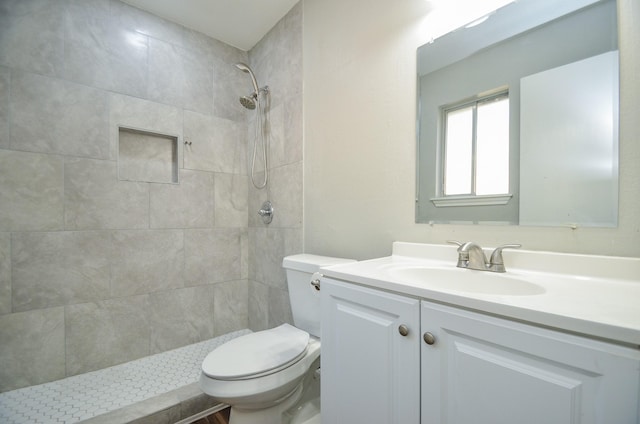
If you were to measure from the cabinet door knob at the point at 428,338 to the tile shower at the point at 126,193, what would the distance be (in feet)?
3.89

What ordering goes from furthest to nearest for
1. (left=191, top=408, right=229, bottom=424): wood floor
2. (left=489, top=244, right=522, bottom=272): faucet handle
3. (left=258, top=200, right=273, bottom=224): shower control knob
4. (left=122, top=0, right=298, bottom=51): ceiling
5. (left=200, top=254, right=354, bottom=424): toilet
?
1. (left=258, top=200, right=273, bottom=224): shower control knob
2. (left=122, top=0, right=298, bottom=51): ceiling
3. (left=191, top=408, right=229, bottom=424): wood floor
4. (left=200, top=254, right=354, bottom=424): toilet
5. (left=489, top=244, right=522, bottom=272): faucet handle

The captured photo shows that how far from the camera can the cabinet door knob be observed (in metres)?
0.62

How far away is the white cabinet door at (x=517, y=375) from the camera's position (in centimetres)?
42

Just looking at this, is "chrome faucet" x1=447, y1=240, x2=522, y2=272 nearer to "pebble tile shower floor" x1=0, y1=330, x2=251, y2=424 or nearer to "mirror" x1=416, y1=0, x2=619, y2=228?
"mirror" x1=416, y1=0, x2=619, y2=228

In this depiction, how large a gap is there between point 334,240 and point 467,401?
103 cm

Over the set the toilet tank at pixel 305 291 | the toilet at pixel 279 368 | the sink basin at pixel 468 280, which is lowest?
the toilet at pixel 279 368

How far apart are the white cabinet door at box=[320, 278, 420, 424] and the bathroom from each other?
504 millimetres

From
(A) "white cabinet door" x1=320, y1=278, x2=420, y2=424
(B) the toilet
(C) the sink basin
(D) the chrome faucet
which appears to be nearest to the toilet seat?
(B) the toilet

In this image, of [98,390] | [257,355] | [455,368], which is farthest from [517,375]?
[98,390]

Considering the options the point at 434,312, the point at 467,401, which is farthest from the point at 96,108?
the point at 467,401

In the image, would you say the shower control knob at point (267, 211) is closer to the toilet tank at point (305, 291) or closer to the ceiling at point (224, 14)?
the toilet tank at point (305, 291)

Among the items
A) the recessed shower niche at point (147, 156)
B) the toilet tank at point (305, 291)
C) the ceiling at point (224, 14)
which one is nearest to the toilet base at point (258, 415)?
the toilet tank at point (305, 291)

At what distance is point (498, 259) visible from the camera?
875mm

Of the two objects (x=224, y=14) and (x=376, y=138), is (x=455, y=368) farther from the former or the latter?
(x=224, y=14)
